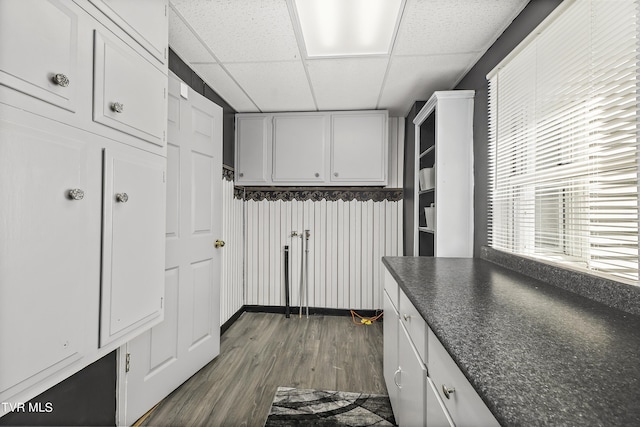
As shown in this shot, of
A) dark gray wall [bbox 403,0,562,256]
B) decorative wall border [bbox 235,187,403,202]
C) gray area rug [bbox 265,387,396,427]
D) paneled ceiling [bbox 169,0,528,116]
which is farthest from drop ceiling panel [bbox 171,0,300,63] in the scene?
gray area rug [bbox 265,387,396,427]

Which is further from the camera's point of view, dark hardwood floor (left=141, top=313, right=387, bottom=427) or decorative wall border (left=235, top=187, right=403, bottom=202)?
decorative wall border (left=235, top=187, right=403, bottom=202)

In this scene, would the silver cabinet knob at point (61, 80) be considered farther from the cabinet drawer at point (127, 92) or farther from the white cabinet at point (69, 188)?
the cabinet drawer at point (127, 92)

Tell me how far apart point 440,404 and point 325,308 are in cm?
252

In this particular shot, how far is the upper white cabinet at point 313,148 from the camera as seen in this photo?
287 cm

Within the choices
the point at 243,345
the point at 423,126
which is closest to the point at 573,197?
the point at 423,126

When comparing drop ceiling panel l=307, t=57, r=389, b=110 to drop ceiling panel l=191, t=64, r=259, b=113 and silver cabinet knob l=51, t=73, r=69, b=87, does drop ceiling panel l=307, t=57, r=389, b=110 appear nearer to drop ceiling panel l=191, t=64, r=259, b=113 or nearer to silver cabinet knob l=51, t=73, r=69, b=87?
drop ceiling panel l=191, t=64, r=259, b=113

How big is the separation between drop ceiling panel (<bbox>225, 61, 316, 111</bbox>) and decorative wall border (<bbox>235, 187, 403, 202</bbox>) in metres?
0.89

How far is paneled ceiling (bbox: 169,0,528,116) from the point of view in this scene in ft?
4.85

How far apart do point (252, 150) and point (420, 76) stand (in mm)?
1760

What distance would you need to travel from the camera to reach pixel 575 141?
1090 mm

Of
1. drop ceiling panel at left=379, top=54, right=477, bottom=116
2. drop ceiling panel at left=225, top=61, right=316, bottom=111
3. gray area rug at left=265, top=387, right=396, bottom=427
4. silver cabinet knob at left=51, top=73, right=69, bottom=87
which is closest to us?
silver cabinet knob at left=51, top=73, right=69, bottom=87

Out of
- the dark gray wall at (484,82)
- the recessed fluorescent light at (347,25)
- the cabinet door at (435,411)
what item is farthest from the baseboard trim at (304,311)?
the recessed fluorescent light at (347,25)

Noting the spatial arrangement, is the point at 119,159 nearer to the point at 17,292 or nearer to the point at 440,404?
the point at 17,292

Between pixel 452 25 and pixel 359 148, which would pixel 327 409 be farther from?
pixel 452 25
